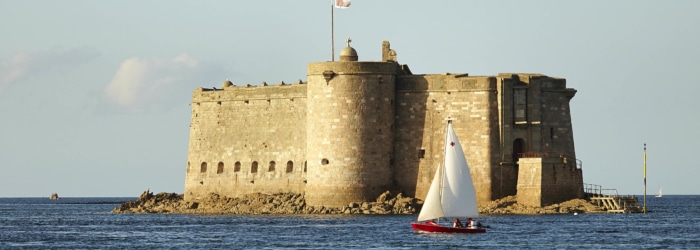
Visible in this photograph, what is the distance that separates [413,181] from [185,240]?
798 inches

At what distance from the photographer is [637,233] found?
70.7 metres

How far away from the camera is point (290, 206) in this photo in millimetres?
89062

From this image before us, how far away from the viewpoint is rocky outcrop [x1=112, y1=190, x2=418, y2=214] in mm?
84875

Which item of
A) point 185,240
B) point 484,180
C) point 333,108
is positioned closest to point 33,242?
point 185,240

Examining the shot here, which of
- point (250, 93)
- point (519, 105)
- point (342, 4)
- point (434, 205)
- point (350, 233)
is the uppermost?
point (342, 4)

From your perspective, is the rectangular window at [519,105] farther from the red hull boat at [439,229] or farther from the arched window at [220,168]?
the arched window at [220,168]

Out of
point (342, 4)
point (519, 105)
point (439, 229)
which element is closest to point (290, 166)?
point (342, 4)

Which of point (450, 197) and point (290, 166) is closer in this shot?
point (450, 197)

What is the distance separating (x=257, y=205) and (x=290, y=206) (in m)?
3.78

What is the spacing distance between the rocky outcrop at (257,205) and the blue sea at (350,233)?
1375 millimetres

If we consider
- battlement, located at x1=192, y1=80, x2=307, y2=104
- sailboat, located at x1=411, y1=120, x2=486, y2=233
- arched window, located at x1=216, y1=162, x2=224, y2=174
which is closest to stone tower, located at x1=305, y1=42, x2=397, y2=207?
battlement, located at x1=192, y1=80, x2=307, y2=104

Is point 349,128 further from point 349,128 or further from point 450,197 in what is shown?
point 450,197

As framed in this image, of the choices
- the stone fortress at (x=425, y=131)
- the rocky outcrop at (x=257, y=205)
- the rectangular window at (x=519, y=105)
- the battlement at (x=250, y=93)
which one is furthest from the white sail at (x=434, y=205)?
the battlement at (x=250, y=93)

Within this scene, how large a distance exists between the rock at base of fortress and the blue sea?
1.05 m
